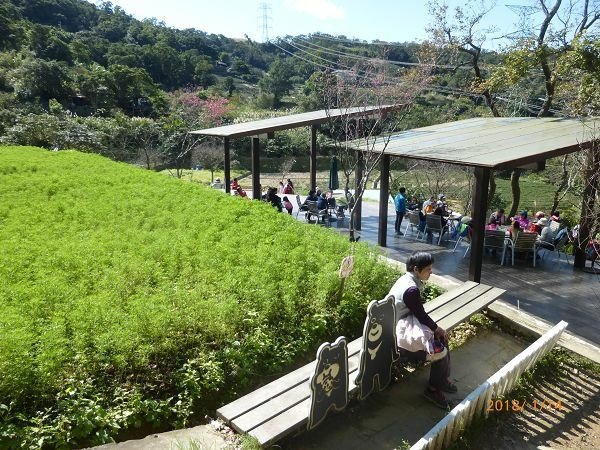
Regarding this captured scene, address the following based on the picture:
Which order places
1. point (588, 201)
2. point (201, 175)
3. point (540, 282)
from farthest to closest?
1. point (201, 175)
2. point (540, 282)
3. point (588, 201)

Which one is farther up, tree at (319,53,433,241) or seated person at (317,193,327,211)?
tree at (319,53,433,241)

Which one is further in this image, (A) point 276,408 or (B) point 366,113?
(B) point 366,113

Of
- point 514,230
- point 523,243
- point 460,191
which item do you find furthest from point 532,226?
point 460,191

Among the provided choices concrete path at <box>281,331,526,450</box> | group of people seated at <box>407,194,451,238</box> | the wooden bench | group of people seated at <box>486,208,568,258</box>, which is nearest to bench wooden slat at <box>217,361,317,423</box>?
the wooden bench

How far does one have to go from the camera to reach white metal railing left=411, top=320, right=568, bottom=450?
143 inches

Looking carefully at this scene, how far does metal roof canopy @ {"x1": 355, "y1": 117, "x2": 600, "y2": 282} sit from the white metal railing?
7.80 ft

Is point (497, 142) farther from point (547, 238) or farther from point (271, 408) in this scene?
point (271, 408)

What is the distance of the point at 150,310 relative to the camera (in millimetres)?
4281

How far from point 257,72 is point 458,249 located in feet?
221

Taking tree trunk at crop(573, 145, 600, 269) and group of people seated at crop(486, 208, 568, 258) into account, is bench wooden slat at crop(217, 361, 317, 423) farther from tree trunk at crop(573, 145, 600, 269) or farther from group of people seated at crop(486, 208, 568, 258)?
group of people seated at crop(486, 208, 568, 258)

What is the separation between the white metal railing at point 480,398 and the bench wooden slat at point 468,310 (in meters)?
0.74
